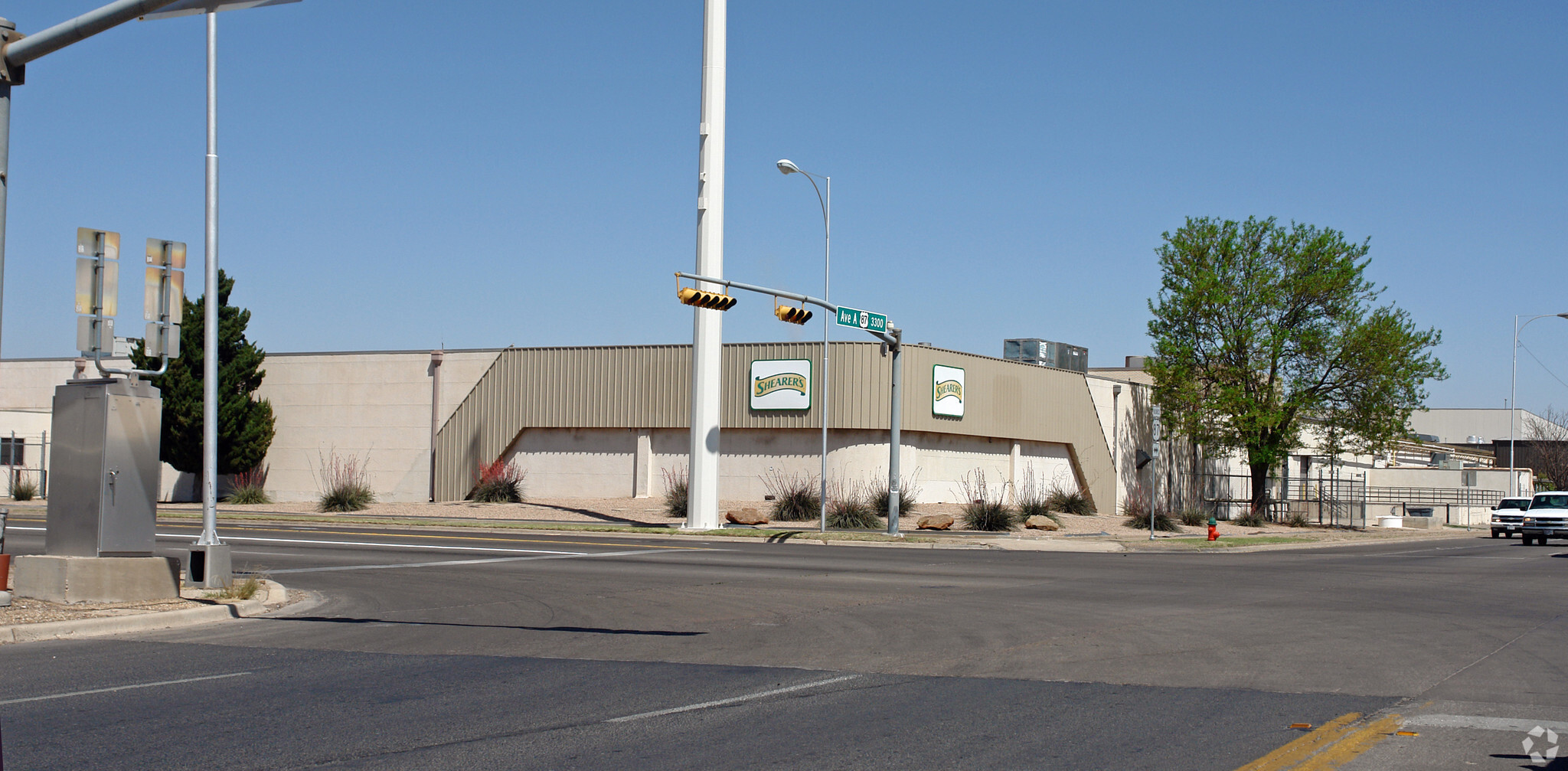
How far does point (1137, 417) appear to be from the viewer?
53.5m

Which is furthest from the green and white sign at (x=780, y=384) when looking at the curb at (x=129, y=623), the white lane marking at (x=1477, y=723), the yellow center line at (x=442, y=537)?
the white lane marking at (x=1477, y=723)

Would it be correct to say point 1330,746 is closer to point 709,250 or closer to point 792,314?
point 792,314

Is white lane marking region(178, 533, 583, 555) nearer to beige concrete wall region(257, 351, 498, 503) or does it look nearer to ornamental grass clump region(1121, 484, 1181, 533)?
ornamental grass clump region(1121, 484, 1181, 533)

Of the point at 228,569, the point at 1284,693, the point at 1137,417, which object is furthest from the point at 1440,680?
the point at 1137,417

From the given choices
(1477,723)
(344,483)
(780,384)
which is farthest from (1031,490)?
(1477,723)

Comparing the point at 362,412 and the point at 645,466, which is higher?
the point at 362,412

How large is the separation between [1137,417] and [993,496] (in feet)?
35.5

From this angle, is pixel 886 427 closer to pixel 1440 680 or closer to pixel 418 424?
pixel 418 424

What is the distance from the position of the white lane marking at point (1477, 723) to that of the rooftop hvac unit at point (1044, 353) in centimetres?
4385

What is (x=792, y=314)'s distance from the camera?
2803cm

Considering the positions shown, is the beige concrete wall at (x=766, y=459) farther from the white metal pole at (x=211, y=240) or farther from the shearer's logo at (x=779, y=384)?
the white metal pole at (x=211, y=240)

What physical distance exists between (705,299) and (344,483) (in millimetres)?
25518

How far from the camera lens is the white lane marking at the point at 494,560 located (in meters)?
19.9

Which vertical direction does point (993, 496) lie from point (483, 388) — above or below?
below
